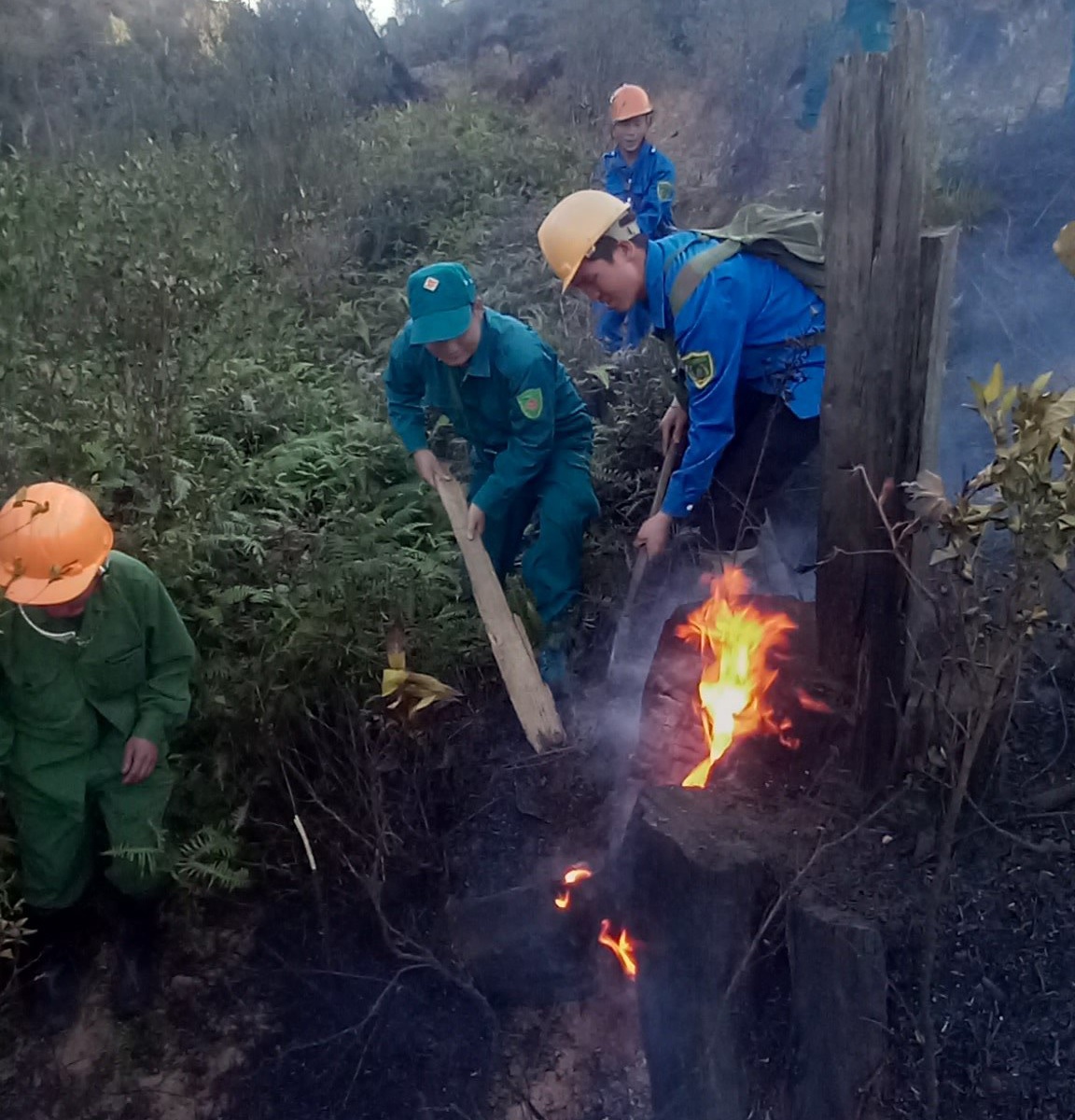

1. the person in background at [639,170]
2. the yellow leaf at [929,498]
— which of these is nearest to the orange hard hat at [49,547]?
the yellow leaf at [929,498]

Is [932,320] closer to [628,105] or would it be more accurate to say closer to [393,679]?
[393,679]

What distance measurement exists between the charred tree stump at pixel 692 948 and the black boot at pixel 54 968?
1.80m

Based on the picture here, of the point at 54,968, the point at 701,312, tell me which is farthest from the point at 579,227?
the point at 54,968

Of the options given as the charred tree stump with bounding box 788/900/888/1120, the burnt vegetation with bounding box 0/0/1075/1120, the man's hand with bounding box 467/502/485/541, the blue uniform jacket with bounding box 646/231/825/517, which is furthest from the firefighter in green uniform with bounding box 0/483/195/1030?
the charred tree stump with bounding box 788/900/888/1120

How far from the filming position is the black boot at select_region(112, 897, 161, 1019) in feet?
10.2

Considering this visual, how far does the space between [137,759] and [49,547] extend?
2.41 ft

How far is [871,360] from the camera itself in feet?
8.38

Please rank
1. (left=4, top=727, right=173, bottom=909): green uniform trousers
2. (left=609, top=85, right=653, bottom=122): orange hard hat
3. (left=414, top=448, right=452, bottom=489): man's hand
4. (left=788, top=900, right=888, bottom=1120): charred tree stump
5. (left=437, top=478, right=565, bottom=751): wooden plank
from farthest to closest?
(left=609, top=85, right=653, bottom=122): orange hard hat
(left=414, top=448, right=452, bottom=489): man's hand
(left=437, top=478, right=565, bottom=751): wooden plank
(left=4, top=727, right=173, bottom=909): green uniform trousers
(left=788, top=900, right=888, bottom=1120): charred tree stump

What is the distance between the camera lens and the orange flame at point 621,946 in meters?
2.89

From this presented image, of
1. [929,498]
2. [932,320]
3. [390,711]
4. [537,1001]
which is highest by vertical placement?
[932,320]

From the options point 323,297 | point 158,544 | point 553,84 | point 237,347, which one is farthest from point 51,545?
point 553,84

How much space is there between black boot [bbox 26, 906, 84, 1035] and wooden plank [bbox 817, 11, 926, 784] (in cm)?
250

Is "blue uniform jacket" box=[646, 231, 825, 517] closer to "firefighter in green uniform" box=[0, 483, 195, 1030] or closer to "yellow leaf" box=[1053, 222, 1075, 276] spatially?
"yellow leaf" box=[1053, 222, 1075, 276]

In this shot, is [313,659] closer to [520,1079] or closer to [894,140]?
[520,1079]
